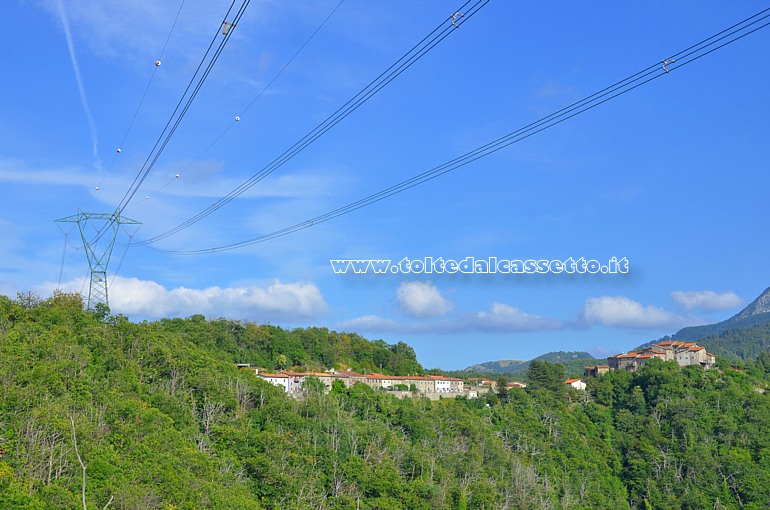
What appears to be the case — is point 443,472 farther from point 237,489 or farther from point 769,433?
point 769,433

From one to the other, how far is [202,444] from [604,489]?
50604 millimetres

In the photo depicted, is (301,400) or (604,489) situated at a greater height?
(301,400)

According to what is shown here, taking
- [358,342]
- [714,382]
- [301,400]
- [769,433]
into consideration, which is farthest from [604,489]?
[358,342]

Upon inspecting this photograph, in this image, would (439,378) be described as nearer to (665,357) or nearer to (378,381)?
(378,381)

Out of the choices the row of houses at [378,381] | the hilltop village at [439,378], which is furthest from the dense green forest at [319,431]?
the row of houses at [378,381]

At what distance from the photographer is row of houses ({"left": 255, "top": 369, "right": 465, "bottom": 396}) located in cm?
8294

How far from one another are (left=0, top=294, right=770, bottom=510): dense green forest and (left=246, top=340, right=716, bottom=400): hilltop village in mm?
4675

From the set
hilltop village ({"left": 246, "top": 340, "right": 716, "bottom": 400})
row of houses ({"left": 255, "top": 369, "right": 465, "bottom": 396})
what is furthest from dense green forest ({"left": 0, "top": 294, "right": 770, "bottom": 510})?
row of houses ({"left": 255, "top": 369, "right": 465, "bottom": 396})

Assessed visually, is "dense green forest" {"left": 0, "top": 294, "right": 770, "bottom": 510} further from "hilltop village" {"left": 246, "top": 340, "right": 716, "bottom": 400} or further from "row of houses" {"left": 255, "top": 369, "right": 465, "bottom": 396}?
"row of houses" {"left": 255, "top": 369, "right": 465, "bottom": 396}

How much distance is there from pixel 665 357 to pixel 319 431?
260 ft

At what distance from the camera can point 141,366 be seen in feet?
170

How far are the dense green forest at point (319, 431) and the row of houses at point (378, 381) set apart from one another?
5.27m

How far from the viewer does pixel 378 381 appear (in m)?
94.2

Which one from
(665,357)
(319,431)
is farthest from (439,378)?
(319,431)
